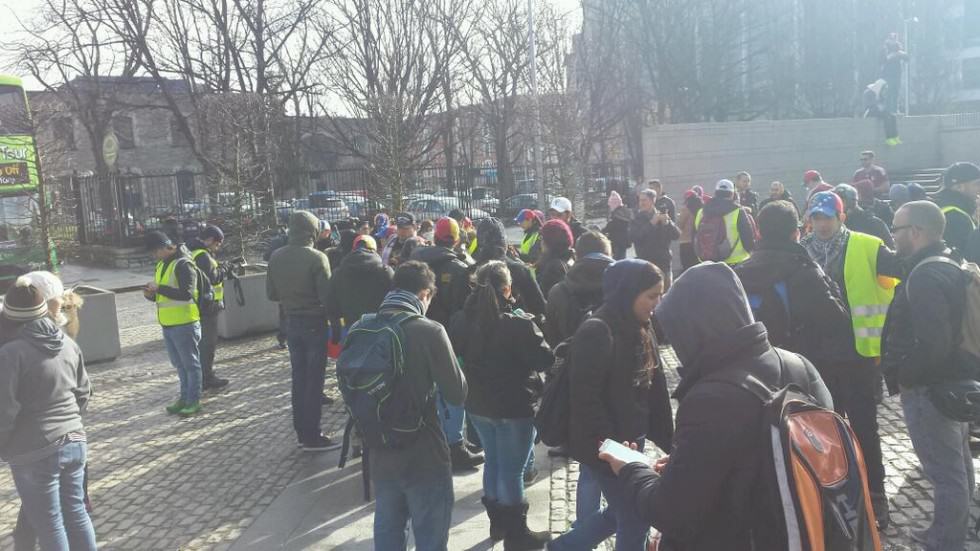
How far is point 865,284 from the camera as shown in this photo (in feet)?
16.2

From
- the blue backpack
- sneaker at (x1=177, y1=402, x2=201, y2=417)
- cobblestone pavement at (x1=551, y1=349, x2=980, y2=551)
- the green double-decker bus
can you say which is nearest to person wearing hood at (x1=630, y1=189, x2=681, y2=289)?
cobblestone pavement at (x1=551, y1=349, x2=980, y2=551)

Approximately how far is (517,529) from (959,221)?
421 centimetres

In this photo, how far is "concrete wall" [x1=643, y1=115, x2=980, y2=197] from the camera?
1885 cm

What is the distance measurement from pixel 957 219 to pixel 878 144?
20.5m

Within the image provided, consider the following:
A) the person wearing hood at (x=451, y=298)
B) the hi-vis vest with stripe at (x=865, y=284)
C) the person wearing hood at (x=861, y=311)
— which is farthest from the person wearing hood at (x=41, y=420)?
the hi-vis vest with stripe at (x=865, y=284)

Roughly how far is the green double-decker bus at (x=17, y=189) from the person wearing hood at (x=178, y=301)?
9593 mm

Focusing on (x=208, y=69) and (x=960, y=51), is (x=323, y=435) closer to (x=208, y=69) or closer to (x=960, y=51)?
(x=208, y=69)

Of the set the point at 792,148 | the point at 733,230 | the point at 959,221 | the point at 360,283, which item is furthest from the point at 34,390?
the point at 792,148

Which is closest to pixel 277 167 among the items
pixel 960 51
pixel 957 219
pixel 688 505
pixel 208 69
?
pixel 208 69

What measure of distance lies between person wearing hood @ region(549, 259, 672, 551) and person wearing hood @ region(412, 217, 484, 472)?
2.23 m

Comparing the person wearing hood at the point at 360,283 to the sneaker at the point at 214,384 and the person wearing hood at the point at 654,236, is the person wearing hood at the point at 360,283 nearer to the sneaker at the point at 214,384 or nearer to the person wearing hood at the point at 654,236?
the sneaker at the point at 214,384

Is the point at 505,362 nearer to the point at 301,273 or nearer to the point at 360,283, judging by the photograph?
the point at 360,283

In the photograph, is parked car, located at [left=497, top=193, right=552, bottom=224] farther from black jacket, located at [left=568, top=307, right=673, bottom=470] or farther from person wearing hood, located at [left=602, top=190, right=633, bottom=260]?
black jacket, located at [left=568, top=307, right=673, bottom=470]

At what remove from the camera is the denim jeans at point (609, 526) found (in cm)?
359
